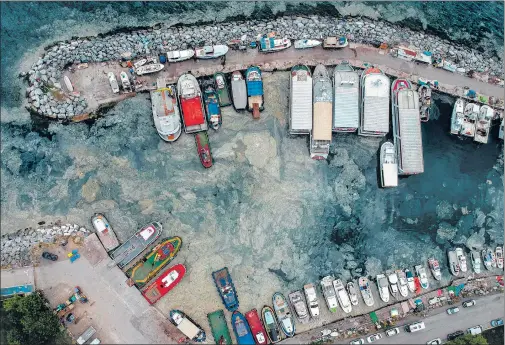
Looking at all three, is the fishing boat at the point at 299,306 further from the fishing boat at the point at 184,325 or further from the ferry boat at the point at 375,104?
the ferry boat at the point at 375,104

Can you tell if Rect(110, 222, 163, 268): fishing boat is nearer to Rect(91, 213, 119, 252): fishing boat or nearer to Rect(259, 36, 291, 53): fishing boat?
Rect(91, 213, 119, 252): fishing boat

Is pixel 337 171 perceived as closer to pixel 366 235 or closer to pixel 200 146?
pixel 366 235

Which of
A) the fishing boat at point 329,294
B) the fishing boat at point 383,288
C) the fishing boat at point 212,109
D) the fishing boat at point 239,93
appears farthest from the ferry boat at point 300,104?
the fishing boat at point 383,288

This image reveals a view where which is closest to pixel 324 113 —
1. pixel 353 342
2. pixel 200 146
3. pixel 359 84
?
pixel 359 84

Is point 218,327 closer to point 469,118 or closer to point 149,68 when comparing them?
point 149,68

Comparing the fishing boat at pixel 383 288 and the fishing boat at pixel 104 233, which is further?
the fishing boat at pixel 383 288

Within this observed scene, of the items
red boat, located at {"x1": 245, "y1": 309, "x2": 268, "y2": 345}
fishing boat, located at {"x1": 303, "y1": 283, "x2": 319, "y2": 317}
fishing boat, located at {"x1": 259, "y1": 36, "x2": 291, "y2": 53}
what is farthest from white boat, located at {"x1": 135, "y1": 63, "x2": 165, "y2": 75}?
fishing boat, located at {"x1": 303, "y1": 283, "x2": 319, "y2": 317}
